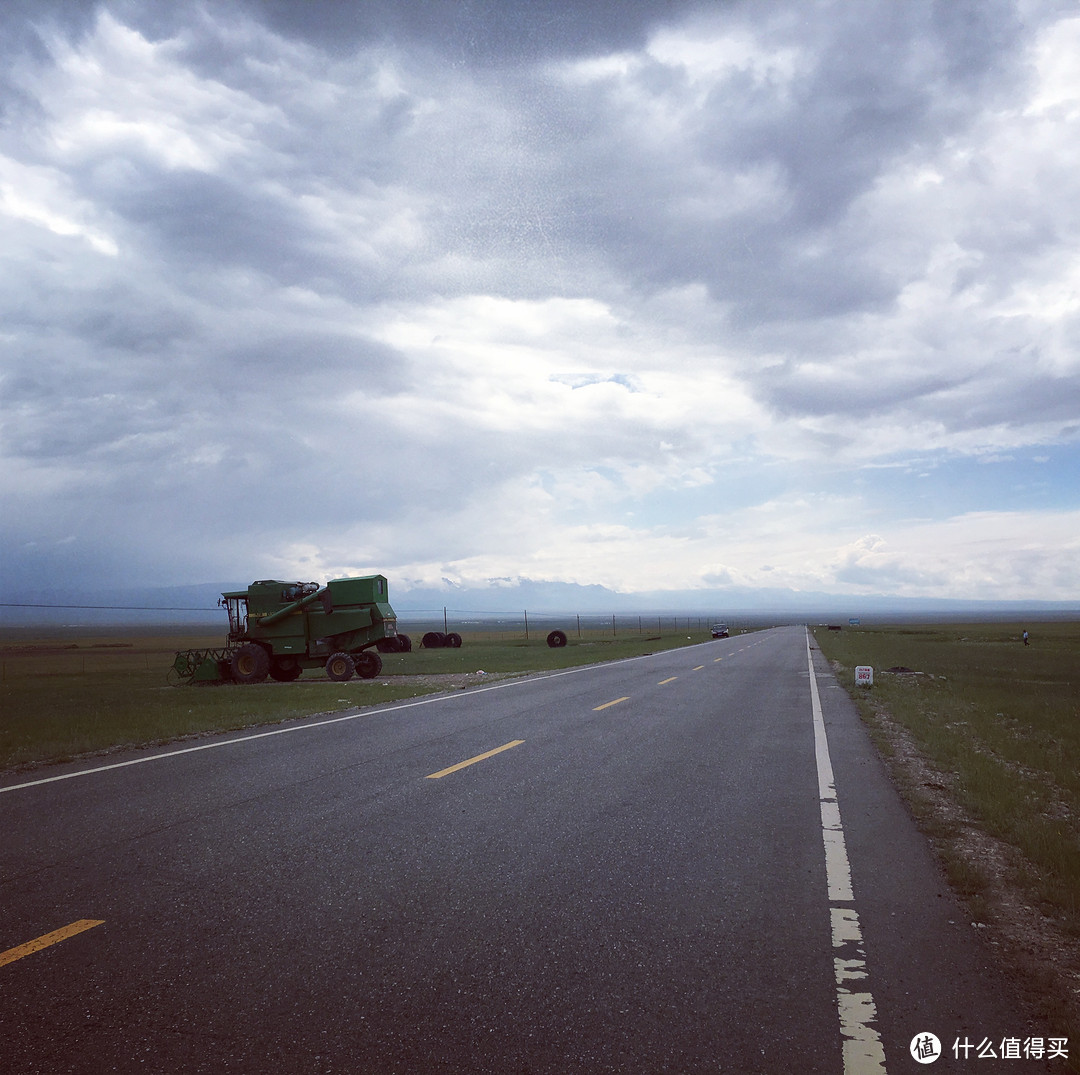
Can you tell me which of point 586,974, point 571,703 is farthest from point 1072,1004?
point 571,703

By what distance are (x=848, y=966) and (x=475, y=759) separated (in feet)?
20.3

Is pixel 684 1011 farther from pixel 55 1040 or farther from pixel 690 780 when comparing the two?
pixel 690 780

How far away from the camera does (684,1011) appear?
3521 millimetres

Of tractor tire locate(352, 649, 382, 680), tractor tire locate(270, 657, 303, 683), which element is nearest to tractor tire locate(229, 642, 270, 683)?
tractor tire locate(270, 657, 303, 683)

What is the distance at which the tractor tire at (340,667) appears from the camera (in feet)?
82.9

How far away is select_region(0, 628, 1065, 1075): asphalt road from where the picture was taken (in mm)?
3277

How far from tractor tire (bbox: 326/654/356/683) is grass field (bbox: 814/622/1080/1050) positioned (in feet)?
53.5

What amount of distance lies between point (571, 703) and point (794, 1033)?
12811 mm

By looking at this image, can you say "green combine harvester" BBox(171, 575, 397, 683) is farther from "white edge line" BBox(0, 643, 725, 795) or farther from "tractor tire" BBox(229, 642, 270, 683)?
"white edge line" BBox(0, 643, 725, 795)

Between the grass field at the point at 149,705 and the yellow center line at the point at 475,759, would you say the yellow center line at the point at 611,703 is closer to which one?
the yellow center line at the point at 475,759

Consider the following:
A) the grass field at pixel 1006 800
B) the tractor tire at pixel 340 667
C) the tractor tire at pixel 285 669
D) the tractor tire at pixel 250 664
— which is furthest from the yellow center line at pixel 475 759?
the tractor tire at pixel 285 669

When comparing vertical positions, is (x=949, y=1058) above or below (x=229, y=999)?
below

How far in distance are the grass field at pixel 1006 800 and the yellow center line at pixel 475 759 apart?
5121mm

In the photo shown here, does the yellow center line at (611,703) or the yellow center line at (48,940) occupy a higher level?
the yellow center line at (48,940)
